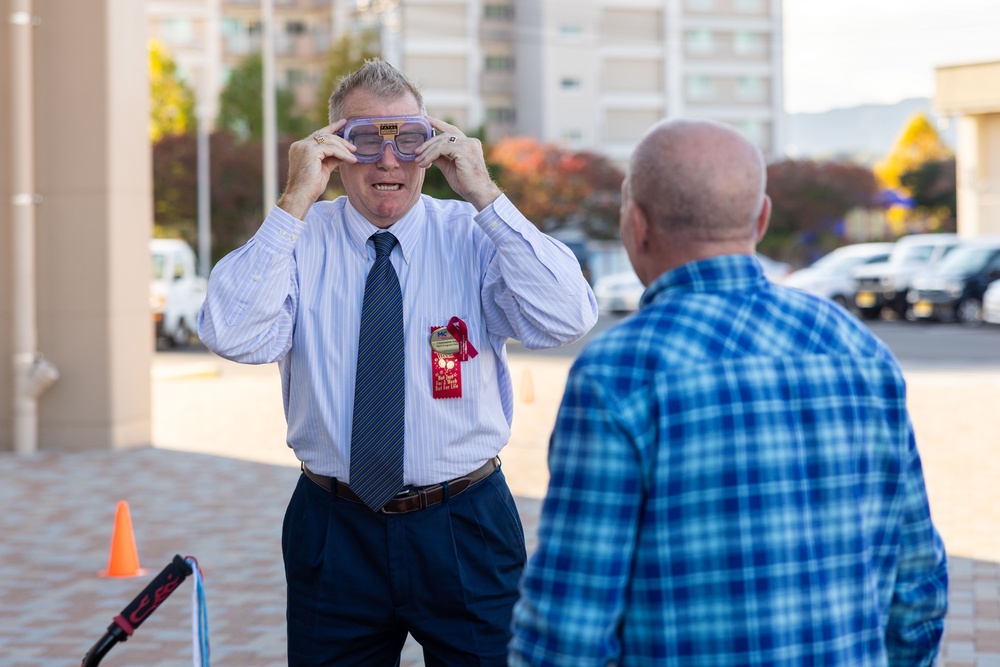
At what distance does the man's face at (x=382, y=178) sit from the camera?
3428 mm

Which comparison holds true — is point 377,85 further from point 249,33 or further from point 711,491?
point 249,33

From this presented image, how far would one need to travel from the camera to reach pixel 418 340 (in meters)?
3.36

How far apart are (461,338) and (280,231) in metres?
0.50

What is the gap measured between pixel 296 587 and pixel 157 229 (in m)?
47.7

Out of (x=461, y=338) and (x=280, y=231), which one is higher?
(x=280, y=231)

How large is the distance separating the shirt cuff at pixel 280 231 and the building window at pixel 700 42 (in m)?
76.8

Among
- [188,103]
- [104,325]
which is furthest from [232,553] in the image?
[188,103]

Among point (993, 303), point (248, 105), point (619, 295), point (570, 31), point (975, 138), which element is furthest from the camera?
point (570, 31)

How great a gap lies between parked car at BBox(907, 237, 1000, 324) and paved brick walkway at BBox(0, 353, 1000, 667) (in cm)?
1487

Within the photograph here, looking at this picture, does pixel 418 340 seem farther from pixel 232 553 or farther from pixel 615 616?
pixel 232 553

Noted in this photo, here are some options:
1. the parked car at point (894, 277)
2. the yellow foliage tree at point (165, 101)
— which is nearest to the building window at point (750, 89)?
the yellow foliage tree at point (165, 101)

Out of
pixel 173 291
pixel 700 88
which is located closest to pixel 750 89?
pixel 700 88

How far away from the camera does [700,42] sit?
78.1 m

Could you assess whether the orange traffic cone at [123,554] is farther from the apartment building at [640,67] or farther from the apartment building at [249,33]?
the apartment building at [249,33]
